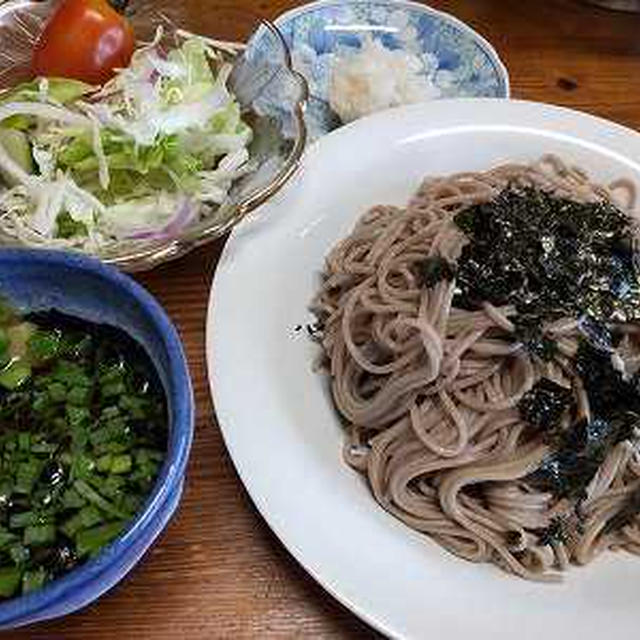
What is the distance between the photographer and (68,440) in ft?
4.18

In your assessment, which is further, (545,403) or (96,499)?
(545,403)

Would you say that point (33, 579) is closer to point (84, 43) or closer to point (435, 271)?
point (435, 271)

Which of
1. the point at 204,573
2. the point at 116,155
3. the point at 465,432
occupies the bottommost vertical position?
the point at 204,573

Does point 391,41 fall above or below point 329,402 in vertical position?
above

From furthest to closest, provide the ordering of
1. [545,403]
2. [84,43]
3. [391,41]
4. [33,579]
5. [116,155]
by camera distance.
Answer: [391,41] → [84,43] → [116,155] → [545,403] → [33,579]

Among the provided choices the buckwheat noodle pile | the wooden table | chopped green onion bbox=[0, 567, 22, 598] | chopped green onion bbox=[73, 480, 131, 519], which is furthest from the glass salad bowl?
chopped green onion bbox=[0, 567, 22, 598]

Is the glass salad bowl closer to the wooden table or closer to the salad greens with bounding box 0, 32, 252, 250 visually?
the salad greens with bounding box 0, 32, 252, 250

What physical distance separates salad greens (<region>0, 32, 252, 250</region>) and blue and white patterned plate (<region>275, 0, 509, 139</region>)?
34cm

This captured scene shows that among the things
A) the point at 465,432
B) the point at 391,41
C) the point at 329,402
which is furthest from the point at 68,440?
the point at 391,41

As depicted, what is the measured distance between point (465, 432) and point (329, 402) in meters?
0.23

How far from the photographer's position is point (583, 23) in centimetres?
222

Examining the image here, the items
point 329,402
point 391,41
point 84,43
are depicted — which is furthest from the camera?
point 391,41

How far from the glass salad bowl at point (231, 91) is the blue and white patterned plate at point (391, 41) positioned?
154mm

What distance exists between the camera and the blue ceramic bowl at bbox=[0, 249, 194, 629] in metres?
1.09
